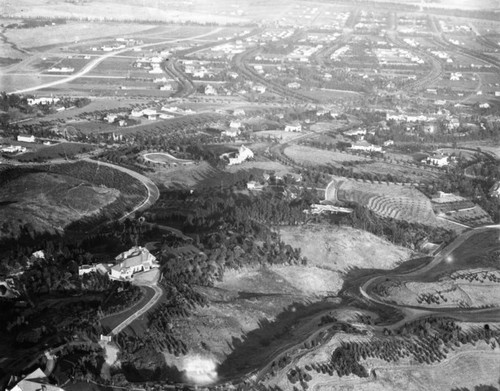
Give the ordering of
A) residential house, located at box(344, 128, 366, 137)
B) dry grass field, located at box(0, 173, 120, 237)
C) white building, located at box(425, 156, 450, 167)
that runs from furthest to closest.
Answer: residential house, located at box(344, 128, 366, 137)
white building, located at box(425, 156, 450, 167)
dry grass field, located at box(0, 173, 120, 237)

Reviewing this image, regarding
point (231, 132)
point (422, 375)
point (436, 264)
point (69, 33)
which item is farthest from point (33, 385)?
point (69, 33)

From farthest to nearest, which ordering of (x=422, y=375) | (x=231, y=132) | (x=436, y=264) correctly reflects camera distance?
(x=231, y=132)
(x=436, y=264)
(x=422, y=375)

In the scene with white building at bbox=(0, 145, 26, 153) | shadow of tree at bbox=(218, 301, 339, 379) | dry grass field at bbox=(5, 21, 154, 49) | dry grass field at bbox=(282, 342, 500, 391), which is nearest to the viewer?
dry grass field at bbox=(282, 342, 500, 391)

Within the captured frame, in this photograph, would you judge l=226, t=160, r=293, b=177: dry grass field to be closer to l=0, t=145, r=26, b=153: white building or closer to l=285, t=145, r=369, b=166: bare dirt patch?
l=285, t=145, r=369, b=166: bare dirt patch

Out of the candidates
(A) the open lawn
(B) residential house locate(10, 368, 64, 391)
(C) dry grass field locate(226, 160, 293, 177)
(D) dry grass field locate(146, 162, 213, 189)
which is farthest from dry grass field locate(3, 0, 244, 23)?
(B) residential house locate(10, 368, 64, 391)

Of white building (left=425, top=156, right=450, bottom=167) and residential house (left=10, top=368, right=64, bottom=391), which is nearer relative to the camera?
residential house (left=10, top=368, right=64, bottom=391)

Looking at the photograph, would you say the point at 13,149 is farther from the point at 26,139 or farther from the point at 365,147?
the point at 365,147
